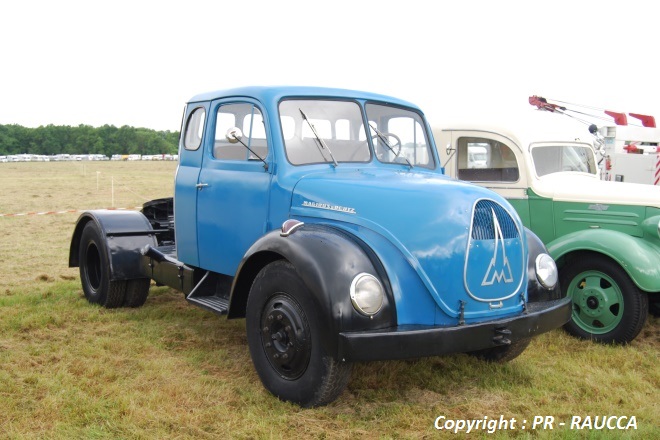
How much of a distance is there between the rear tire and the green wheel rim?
4.55m

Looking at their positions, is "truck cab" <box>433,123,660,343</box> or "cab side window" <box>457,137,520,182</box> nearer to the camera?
"truck cab" <box>433,123,660,343</box>

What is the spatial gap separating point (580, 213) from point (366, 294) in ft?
11.8

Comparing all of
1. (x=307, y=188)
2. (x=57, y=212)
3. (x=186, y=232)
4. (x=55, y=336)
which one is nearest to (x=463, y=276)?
(x=307, y=188)

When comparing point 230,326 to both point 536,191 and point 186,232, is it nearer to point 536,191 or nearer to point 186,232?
point 186,232

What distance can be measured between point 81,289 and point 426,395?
4.98 m

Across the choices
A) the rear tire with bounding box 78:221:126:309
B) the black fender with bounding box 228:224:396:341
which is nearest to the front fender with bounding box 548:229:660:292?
the black fender with bounding box 228:224:396:341

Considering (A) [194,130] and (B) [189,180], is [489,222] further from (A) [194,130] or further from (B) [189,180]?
(A) [194,130]

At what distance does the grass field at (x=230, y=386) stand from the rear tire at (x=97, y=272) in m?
0.16

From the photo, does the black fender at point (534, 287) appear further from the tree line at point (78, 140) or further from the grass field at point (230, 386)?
the tree line at point (78, 140)

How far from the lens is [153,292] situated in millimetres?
7902

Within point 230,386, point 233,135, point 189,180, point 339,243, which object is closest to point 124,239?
point 189,180

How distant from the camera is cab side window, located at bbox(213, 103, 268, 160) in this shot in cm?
491

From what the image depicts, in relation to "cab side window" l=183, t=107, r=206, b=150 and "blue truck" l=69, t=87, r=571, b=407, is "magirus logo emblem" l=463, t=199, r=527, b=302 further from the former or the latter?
"cab side window" l=183, t=107, r=206, b=150

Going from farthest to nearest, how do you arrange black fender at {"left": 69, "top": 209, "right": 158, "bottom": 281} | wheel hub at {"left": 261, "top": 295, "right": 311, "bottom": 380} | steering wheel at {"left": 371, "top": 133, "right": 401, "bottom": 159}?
black fender at {"left": 69, "top": 209, "right": 158, "bottom": 281} < steering wheel at {"left": 371, "top": 133, "right": 401, "bottom": 159} < wheel hub at {"left": 261, "top": 295, "right": 311, "bottom": 380}
